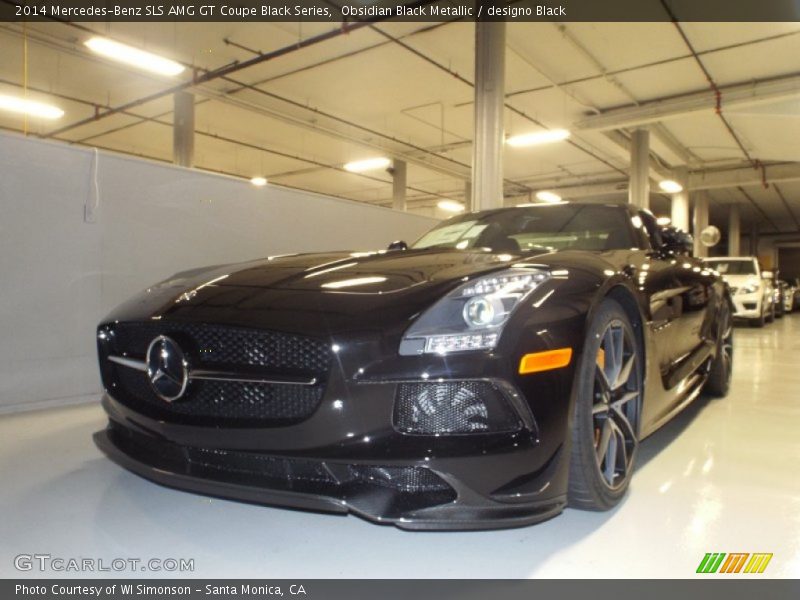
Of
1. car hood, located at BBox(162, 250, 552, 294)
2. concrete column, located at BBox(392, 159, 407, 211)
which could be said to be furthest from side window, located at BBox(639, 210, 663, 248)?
concrete column, located at BBox(392, 159, 407, 211)

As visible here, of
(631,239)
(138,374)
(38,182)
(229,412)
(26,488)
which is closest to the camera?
(229,412)

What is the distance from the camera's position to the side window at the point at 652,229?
102 inches

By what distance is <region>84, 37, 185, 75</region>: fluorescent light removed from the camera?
6.12 meters

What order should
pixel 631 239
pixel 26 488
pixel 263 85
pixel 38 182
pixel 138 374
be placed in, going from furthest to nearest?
pixel 263 85 → pixel 38 182 → pixel 631 239 → pixel 26 488 → pixel 138 374

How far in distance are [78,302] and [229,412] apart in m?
2.19

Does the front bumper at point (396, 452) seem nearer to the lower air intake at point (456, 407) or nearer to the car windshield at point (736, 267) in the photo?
the lower air intake at point (456, 407)

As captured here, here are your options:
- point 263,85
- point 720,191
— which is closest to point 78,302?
point 263,85

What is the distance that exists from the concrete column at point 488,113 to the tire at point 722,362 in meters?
2.99

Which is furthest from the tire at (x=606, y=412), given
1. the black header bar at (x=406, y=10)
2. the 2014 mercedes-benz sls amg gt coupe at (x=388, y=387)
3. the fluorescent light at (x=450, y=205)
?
the fluorescent light at (x=450, y=205)

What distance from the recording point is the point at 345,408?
131cm

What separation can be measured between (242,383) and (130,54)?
20.6 feet

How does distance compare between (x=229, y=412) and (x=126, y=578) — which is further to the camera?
(x=229, y=412)

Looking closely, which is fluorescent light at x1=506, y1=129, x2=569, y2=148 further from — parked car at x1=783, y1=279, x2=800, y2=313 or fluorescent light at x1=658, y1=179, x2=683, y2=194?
parked car at x1=783, y1=279, x2=800, y2=313
